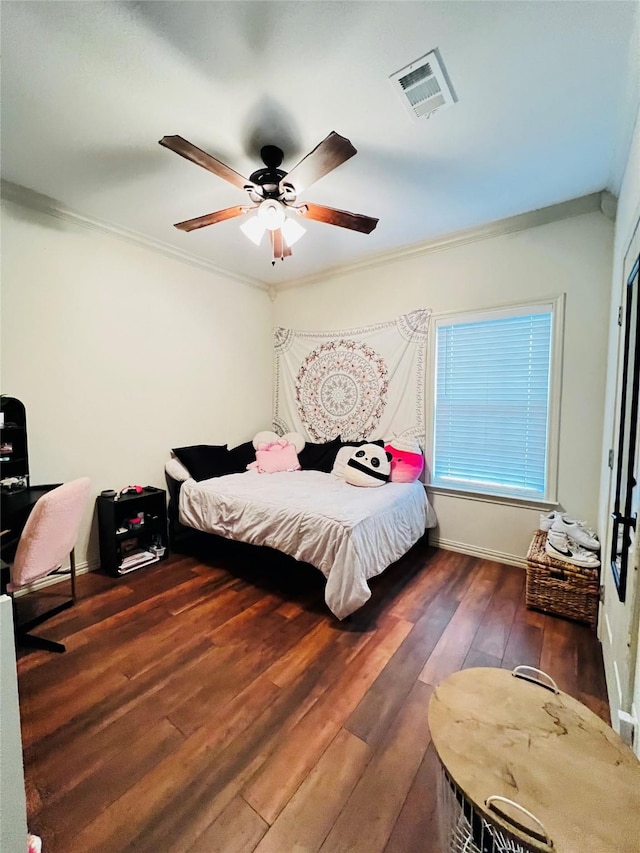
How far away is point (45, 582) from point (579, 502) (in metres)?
4.03

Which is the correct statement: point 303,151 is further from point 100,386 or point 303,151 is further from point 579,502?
point 579,502

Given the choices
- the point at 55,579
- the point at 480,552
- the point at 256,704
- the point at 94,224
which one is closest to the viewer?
the point at 256,704

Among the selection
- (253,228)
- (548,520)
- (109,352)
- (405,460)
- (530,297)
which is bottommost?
(548,520)

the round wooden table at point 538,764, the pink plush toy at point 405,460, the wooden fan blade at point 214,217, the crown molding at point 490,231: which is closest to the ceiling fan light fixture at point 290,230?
the wooden fan blade at point 214,217

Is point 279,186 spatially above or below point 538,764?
above

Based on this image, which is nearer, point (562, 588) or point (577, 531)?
point (562, 588)

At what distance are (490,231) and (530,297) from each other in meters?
0.67

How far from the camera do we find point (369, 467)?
10.2 ft

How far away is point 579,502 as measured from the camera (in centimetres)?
265

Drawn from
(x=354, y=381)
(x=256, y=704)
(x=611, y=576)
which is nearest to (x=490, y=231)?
(x=354, y=381)

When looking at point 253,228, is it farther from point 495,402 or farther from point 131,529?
point 131,529

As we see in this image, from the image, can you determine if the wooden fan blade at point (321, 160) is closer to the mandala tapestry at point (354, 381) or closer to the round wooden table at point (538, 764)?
the mandala tapestry at point (354, 381)

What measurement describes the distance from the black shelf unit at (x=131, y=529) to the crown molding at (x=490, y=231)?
9.72ft

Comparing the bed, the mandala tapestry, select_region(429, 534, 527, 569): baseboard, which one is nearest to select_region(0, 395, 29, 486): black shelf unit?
the bed
